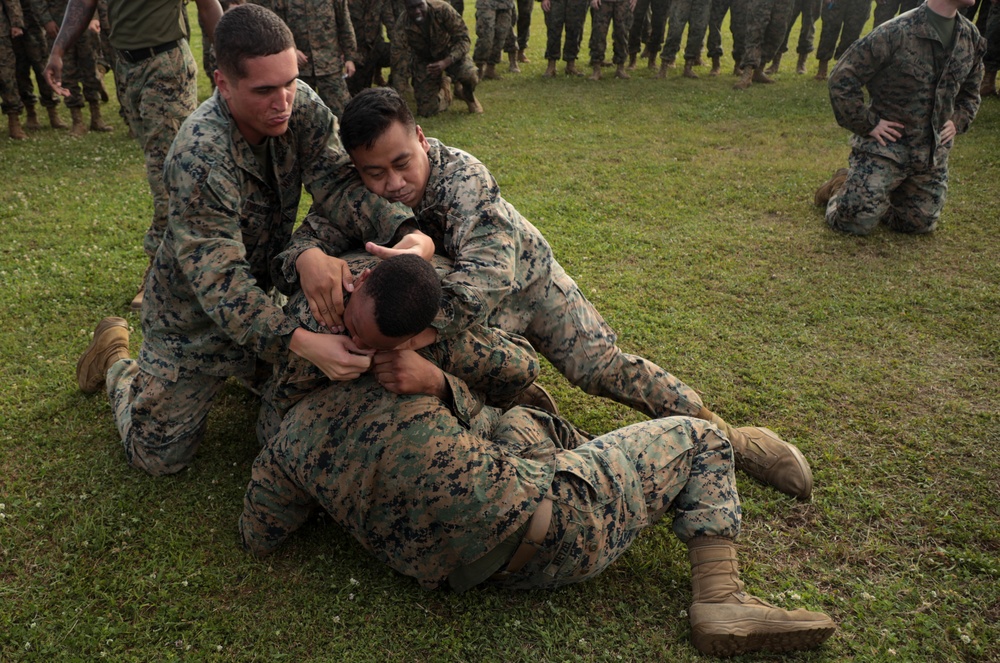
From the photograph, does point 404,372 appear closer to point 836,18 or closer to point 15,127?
point 15,127

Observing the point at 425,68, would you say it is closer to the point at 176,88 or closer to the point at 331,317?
the point at 176,88

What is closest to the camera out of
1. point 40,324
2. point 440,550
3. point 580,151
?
point 440,550

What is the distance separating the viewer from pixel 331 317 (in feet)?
9.84

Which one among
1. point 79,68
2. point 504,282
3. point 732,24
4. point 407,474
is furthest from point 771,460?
point 732,24

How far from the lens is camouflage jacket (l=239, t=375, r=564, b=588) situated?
2701 millimetres

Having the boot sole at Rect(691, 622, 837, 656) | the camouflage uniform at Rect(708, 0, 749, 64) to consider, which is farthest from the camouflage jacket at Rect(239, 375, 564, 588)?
the camouflage uniform at Rect(708, 0, 749, 64)

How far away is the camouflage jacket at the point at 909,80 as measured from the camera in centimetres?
628

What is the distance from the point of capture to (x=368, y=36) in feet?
37.7

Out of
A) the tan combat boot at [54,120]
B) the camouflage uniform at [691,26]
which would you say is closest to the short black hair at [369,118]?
the tan combat boot at [54,120]

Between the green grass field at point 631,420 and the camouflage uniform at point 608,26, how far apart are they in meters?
5.71

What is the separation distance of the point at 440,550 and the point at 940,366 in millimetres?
3608

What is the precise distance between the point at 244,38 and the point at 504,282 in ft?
5.06

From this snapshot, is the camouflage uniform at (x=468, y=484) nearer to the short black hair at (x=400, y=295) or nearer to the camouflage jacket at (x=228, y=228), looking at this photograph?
the short black hair at (x=400, y=295)

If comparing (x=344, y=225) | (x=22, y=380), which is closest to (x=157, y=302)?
(x=344, y=225)
